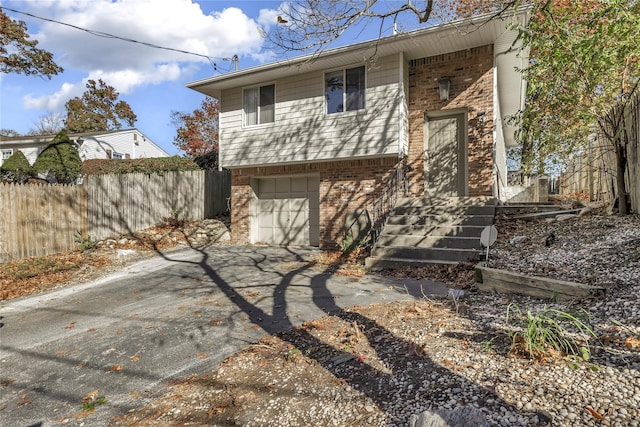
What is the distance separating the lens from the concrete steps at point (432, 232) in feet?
23.4

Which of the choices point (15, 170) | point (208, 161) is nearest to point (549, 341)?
point (208, 161)

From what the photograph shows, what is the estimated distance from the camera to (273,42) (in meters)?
5.71

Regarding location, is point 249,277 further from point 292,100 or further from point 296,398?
point 292,100

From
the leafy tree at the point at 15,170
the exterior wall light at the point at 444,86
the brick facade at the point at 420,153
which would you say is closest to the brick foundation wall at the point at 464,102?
the brick facade at the point at 420,153

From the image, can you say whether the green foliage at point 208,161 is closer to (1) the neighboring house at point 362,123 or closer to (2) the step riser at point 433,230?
(1) the neighboring house at point 362,123

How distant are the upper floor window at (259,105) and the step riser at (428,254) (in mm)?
5633

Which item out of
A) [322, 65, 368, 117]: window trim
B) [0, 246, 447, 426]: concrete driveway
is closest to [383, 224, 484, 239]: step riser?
[0, 246, 447, 426]: concrete driveway

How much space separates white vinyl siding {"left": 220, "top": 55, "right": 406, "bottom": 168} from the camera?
30.1ft

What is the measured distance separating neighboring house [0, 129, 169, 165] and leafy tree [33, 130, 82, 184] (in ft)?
16.1

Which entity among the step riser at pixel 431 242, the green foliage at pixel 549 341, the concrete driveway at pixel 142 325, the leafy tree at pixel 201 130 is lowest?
the concrete driveway at pixel 142 325

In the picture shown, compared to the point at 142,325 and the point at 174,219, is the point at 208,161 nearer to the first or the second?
the point at 174,219

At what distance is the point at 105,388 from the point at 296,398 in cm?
184

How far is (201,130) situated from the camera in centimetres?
2828

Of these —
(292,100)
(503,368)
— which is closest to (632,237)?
(503,368)
